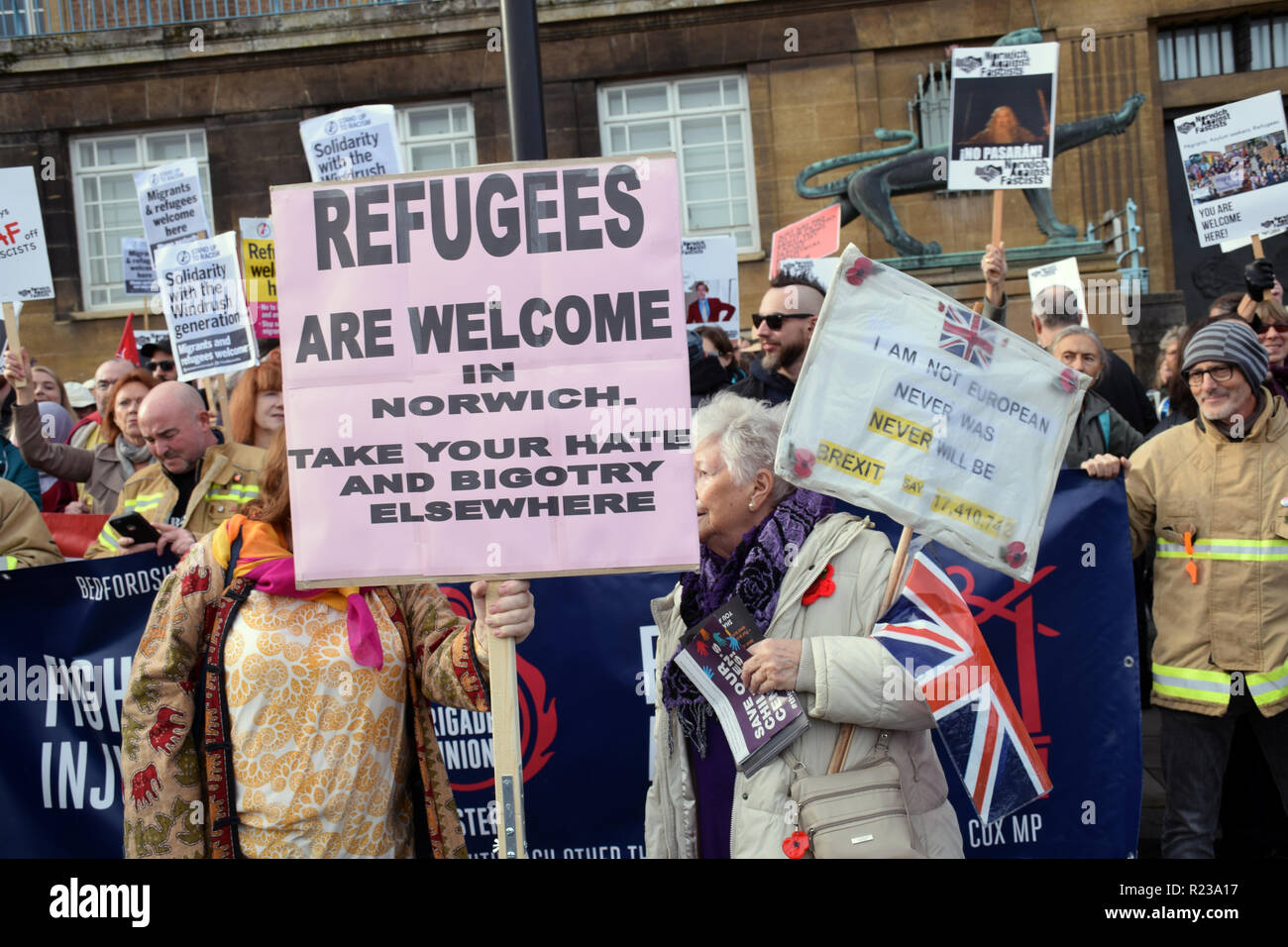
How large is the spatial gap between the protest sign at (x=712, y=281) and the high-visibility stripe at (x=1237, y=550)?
524 centimetres

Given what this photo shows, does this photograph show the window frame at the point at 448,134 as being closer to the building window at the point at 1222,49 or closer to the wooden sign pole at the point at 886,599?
the building window at the point at 1222,49

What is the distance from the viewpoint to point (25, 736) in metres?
3.99

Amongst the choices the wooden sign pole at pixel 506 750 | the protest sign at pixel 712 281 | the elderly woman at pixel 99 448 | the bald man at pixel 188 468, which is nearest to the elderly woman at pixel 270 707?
the wooden sign pole at pixel 506 750

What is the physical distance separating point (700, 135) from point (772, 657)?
1607cm

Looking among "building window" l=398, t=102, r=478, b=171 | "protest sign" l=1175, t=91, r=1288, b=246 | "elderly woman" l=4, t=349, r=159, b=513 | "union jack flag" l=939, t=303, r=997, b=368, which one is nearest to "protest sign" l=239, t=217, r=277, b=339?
"elderly woman" l=4, t=349, r=159, b=513

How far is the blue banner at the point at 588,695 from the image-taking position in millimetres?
3797

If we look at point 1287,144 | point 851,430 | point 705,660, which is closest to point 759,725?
point 705,660

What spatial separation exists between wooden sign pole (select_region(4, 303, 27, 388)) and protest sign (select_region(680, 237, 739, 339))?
449 cm

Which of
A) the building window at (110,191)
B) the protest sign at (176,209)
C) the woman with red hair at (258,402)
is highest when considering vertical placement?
the building window at (110,191)

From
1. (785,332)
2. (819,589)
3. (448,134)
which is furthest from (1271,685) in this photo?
(448,134)

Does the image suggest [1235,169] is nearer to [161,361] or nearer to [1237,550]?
[1237,550]

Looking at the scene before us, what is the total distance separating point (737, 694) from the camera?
8.86 feet

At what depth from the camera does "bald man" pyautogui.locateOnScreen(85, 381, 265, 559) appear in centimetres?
440
